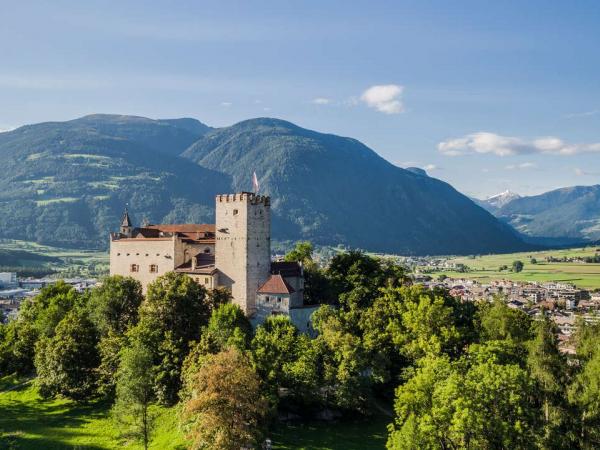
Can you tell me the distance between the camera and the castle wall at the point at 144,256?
93000mm

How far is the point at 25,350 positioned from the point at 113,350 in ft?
66.6

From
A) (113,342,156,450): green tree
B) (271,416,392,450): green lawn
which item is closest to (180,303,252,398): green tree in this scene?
(113,342,156,450): green tree

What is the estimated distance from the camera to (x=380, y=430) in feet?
218

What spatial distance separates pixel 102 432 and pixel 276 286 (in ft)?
89.9

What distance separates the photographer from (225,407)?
5041 centimetres

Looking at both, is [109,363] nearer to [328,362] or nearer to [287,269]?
[328,362]

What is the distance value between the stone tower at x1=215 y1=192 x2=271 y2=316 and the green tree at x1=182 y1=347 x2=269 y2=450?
29192mm

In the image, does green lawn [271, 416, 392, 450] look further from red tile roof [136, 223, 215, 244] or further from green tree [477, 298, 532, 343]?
red tile roof [136, 223, 215, 244]

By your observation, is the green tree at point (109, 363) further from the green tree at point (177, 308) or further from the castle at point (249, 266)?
the castle at point (249, 266)

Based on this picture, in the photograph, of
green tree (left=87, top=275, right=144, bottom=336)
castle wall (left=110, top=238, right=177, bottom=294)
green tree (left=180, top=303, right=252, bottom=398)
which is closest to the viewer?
green tree (left=180, top=303, right=252, bottom=398)

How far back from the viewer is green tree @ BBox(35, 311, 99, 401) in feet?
243

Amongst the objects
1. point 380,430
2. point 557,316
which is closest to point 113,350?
point 380,430

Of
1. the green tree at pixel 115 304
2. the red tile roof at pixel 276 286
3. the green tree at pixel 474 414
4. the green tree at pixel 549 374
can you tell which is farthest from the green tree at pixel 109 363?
the green tree at pixel 549 374

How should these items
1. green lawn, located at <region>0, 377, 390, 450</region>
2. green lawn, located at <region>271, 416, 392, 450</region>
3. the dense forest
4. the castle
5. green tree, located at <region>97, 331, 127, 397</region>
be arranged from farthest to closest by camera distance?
1. the castle
2. green tree, located at <region>97, 331, 127, 397</region>
3. green lawn, located at <region>0, 377, 390, 450</region>
4. green lawn, located at <region>271, 416, 392, 450</region>
5. the dense forest
